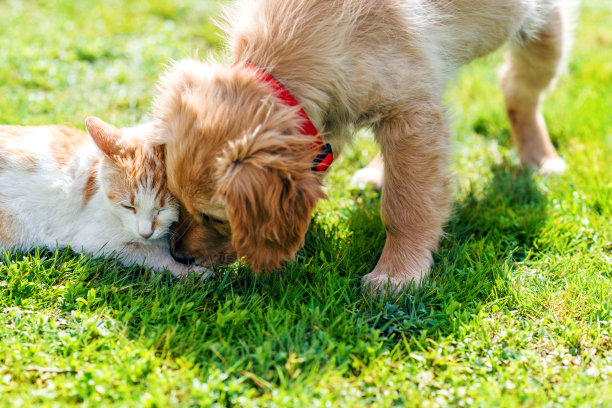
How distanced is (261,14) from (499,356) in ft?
Answer: 6.50

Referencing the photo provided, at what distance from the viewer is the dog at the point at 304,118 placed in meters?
2.43

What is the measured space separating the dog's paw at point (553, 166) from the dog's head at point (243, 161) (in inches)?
95.3

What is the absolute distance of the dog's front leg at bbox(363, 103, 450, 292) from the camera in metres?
2.92

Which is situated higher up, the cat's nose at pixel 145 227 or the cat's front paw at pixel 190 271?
the cat's nose at pixel 145 227


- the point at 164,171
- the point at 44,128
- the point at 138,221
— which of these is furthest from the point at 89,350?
the point at 44,128

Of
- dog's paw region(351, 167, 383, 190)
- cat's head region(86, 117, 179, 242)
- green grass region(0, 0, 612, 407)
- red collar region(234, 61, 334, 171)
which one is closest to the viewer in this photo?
green grass region(0, 0, 612, 407)

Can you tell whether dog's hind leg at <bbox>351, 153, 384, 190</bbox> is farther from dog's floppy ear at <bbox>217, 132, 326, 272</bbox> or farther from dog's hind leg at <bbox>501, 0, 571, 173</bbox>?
dog's floppy ear at <bbox>217, 132, 326, 272</bbox>

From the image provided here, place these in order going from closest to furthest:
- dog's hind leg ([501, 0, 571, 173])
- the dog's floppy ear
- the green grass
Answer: the green grass
the dog's floppy ear
dog's hind leg ([501, 0, 571, 173])

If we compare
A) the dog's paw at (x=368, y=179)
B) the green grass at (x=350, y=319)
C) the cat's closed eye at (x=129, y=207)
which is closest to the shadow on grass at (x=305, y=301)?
the green grass at (x=350, y=319)

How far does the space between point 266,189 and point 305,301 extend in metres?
0.70

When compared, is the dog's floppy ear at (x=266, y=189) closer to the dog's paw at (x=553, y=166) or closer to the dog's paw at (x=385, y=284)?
the dog's paw at (x=385, y=284)

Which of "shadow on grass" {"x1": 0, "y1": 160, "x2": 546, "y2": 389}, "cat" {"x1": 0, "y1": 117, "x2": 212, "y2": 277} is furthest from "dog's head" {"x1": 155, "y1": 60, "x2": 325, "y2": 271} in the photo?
"cat" {"x1": 0, "y1": 117, "x2": 212, "y2": 277}

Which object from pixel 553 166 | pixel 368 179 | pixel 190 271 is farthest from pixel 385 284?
pixel 553 166

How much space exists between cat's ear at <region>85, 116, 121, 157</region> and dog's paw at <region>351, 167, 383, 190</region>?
1.72 metres
